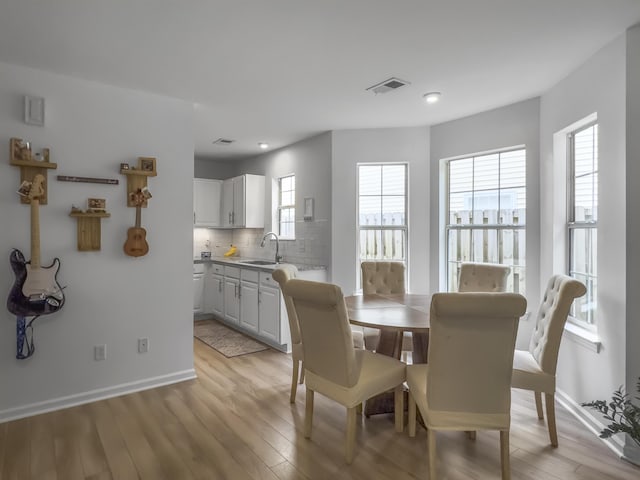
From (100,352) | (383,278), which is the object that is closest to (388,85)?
(383,278)

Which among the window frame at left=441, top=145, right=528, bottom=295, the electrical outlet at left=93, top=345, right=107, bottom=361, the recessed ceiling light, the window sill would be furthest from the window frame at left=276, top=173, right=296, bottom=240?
the window sill

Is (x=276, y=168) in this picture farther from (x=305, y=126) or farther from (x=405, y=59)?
(x=405, y=59)

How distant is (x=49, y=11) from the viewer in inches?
81.7

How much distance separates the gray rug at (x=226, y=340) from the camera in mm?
4266

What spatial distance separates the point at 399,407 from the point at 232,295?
10.00ft

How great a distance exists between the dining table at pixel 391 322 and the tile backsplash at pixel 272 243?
1531mm

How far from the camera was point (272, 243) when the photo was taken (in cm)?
558

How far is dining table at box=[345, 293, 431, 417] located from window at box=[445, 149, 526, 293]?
1.13 meters

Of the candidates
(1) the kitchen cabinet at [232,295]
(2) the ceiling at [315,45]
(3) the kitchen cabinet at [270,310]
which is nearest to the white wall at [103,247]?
(2) the ceiling at [315,45]

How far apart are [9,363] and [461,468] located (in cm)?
306

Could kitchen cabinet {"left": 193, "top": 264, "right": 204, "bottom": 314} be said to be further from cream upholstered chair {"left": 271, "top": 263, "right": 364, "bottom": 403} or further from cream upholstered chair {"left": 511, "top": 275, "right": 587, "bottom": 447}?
cream upholstered chair {"left": 511, "top": 275, "right": 587, "bottom": 447}

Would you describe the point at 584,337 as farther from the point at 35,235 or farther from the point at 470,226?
the point at 35,235

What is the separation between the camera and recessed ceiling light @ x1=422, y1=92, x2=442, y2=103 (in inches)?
131

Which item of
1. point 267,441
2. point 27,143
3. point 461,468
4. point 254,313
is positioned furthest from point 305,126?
point 461,468
